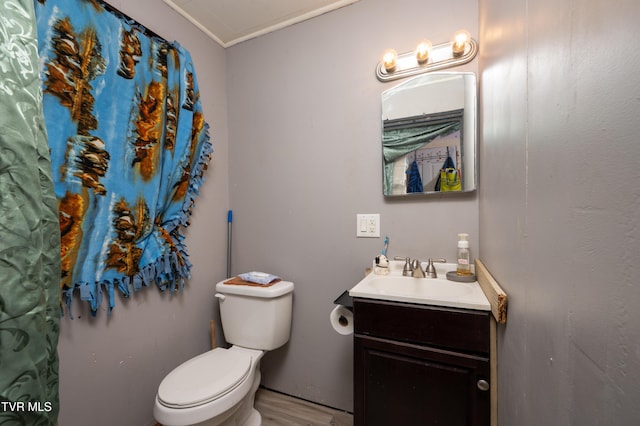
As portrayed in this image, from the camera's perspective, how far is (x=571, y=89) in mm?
383

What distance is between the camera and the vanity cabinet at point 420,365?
85 cm

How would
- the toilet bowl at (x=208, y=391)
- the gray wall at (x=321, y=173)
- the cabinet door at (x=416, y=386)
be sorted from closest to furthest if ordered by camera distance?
the cabinet door at (x=416, y=386), the toilet bowl at (x=208, y=391), the gray wall at (x=321, y=173)

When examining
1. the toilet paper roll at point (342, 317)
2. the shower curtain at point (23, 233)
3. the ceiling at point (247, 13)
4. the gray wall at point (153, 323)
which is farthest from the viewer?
the ceiling at point (247, 13)

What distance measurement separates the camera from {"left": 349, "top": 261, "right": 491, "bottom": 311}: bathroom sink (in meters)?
0.89

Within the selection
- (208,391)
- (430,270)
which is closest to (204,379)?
(208,391)

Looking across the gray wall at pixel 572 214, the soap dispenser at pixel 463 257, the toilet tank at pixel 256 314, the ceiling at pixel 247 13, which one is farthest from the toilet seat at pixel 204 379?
the ceiling at pixel 247 13

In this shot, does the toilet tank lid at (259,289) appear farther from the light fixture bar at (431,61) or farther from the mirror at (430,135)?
the light fixture bar at (431,61)

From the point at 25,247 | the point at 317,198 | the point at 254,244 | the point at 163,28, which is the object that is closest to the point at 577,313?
the point at 25,247

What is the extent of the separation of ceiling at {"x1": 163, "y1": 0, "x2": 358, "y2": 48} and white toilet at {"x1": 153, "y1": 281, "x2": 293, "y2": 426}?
1613 mm

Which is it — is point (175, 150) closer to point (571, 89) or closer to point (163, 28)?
point (163, 28)

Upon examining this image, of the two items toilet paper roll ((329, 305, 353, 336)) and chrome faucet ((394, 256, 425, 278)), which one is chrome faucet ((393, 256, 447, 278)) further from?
toilet paper roll ((329, 305, 353, 336))

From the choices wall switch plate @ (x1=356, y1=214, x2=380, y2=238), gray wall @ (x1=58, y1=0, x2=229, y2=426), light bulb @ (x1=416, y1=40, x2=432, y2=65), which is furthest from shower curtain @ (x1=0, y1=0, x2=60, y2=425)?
light bulb @ (x1=416, y1=40, x2=432, y2=65)

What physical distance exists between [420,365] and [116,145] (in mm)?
1546

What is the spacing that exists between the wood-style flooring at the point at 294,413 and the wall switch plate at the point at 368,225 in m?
1.00
